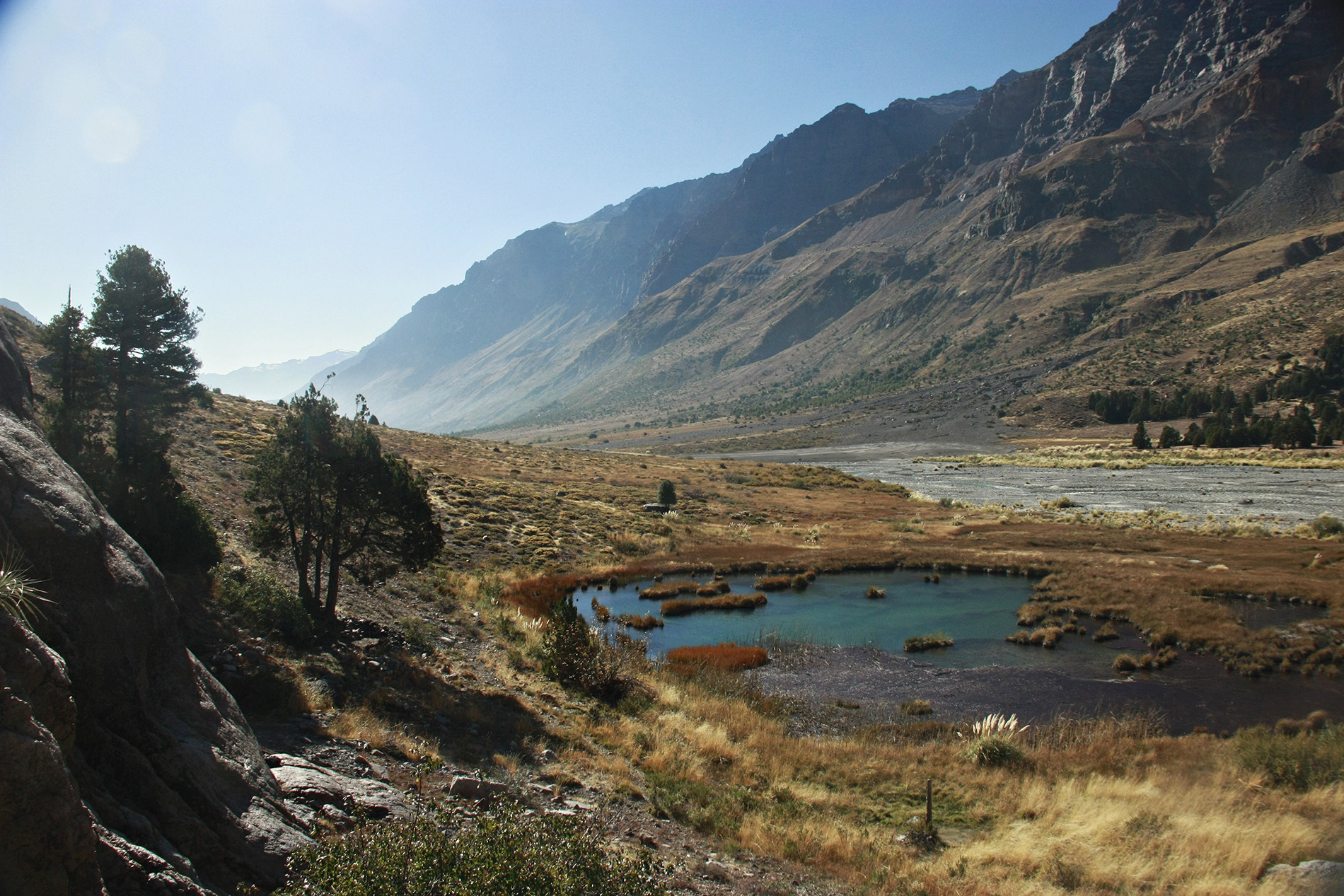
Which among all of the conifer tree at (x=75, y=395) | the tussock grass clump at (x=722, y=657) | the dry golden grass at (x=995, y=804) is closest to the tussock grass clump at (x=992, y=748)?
the dry golden grass at (x=995, y=804)

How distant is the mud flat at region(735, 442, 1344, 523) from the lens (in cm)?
5409

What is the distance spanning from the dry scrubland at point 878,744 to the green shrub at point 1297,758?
8cm

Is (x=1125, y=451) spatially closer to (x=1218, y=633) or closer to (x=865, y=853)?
(x=1218, y=633)

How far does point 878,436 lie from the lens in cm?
15850

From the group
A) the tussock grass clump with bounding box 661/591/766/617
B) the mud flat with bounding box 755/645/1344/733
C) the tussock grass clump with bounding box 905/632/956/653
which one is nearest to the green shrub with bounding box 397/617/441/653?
the mud flat with bounding box 755/645/1344/733

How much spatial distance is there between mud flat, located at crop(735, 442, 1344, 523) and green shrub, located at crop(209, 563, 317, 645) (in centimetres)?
6191

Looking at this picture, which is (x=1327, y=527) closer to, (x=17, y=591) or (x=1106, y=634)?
(x=1106, y=634)

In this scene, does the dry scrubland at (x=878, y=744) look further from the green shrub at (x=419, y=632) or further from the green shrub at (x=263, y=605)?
the green shrub at (x=263, y=605)

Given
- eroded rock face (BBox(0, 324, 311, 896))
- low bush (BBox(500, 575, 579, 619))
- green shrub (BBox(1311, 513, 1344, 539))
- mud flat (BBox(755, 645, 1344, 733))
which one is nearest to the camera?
eroded rock face (BBox(0, 324, 311, 896))

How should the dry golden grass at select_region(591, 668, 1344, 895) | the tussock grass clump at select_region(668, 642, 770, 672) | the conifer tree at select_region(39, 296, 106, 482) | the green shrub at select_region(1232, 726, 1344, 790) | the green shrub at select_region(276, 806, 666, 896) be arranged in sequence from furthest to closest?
the tussock grass clump at select_region(668, 642, 770, 672) → the conifer tree at select_region(39, 296, 106, 482) → the green shrub at select_region(1232, 726, 1344, 790) → the dry golden grass at select_region(591, 668, 1344, 895) → the green shrub at select_region(276, 806, 666, 896)

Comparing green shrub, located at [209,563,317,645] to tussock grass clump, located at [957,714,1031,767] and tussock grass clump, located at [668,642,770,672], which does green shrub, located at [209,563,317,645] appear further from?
tussock grass clump, located at [957,714,1031,767]

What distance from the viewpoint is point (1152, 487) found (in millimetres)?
68875

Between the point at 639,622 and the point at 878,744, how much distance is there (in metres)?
14.9

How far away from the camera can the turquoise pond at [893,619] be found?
25.4 m
